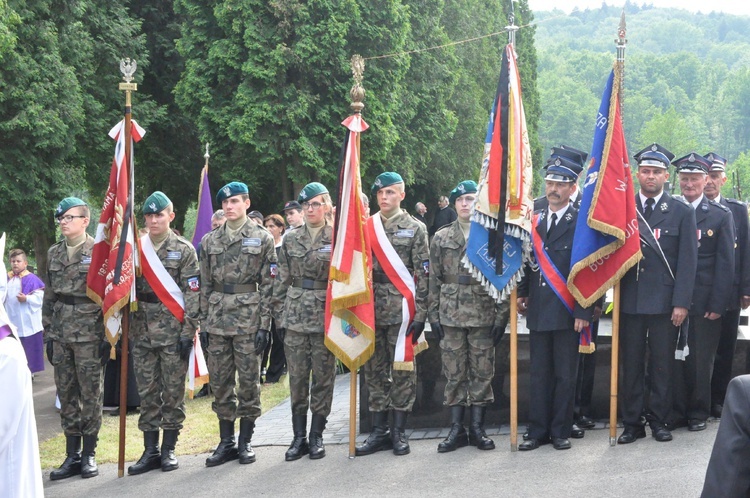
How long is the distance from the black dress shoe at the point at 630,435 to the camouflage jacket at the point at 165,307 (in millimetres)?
3471

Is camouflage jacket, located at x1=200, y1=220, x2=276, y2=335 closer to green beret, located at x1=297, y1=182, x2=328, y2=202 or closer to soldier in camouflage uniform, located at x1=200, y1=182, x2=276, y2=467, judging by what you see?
soldier in camouflage uniform, located at x1=200, y1=182, x2=276, y2=467

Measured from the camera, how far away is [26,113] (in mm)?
18266

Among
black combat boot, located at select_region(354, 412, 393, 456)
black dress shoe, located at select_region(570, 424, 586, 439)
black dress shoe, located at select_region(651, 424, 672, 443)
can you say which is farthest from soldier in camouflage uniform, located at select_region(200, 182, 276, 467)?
black dress shoe, located at select_region(651, 424, 672, 443)

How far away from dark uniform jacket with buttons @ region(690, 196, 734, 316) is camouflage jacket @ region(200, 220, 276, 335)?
11.5ft

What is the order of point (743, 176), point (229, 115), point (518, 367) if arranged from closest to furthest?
1. point (518, 367)
2. point (229, 115)
3. point (743, 176)

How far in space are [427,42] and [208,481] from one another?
2418cm

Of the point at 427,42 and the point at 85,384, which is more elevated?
the point at 427,42

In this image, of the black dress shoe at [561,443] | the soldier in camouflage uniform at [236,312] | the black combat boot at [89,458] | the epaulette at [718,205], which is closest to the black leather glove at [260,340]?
the soldier in camouflage uniform at [236,312]

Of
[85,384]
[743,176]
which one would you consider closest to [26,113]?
[85,384]

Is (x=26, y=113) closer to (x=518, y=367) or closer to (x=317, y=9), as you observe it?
(x=317, y=9)

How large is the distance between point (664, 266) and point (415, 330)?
2.01 m

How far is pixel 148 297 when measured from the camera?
8055 millimetres

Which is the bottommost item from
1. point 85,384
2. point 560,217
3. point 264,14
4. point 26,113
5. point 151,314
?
point 85,384

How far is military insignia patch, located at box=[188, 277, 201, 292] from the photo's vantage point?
8.02 m
